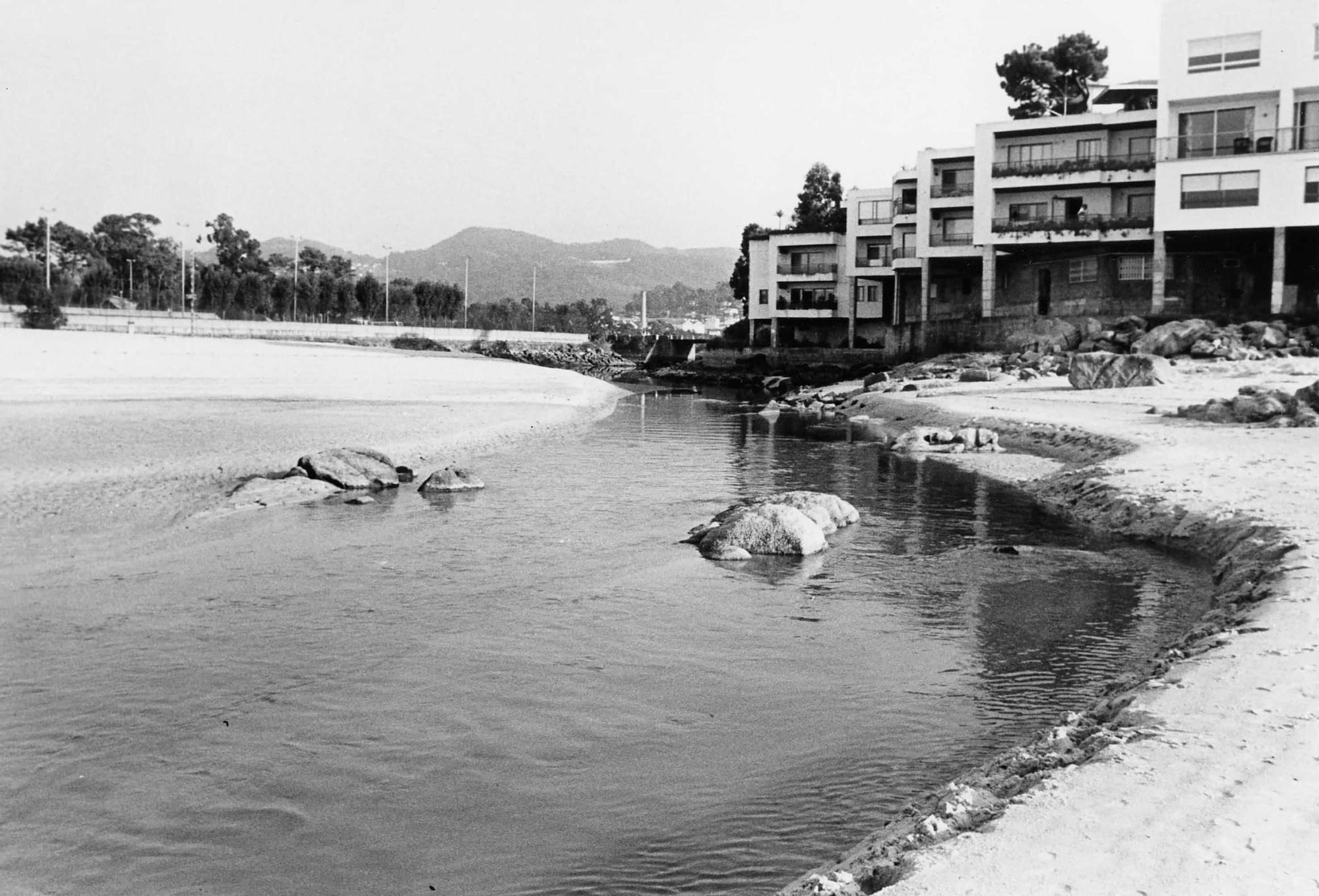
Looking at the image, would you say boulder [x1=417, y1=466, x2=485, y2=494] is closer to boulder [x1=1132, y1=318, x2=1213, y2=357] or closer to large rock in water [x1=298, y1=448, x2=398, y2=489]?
large rock in water [x1=298, y1=448, x2=398, y2=489]

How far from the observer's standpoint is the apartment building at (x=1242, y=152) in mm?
52062

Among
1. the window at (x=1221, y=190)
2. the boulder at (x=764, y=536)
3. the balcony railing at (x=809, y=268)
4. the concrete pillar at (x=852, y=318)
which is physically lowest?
the boulder at (x=764, y=536)

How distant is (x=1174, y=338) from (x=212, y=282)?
8745 centimetres

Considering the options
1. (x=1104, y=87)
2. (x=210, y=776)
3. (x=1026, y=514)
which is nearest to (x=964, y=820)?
(x=210, y=776)

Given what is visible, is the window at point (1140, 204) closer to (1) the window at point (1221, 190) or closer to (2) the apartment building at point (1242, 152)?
(2) the apartment building at point (1242, 152)

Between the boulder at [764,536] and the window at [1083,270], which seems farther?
the window at [1083,270]

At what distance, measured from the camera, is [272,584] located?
14609 millimetres

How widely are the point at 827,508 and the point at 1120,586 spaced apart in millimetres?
5686

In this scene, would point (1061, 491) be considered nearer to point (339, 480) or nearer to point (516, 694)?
point (339, 480)

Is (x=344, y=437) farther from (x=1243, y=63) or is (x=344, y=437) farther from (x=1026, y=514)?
(x=1243, y=63)

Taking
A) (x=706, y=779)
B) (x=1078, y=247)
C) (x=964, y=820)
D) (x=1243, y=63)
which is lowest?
(x=706, y=779)

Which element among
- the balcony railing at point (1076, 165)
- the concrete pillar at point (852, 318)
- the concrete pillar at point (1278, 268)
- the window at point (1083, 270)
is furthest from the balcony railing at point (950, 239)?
the concrete pillar at point (1278, 268)

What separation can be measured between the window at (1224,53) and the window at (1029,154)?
1108cm

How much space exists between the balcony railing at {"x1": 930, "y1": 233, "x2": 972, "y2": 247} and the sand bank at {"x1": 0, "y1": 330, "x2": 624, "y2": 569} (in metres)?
24.1
